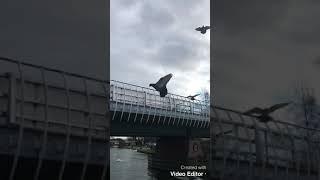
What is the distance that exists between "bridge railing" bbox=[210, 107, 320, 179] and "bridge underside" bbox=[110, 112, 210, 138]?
15cm

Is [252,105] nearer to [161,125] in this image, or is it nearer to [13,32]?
[161,125]

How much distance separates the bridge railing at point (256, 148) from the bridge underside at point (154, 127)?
0.49 ft

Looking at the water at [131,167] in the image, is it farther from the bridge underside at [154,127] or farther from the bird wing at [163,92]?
the bird wing at [163,92]

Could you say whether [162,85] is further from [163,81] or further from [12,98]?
[12,98]

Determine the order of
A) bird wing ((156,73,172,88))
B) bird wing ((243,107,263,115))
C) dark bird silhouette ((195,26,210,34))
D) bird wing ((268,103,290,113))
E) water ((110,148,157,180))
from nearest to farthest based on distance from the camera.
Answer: water ((110,148,157,180)) < bird wing ((156,73,172,88)) < dark bird silhouette ((195,26,210,34)) < bird wing ((243,107,263,115)) < bird wing ((268,103,290,113))

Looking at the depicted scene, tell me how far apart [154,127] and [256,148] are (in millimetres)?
763

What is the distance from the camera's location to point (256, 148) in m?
3.54

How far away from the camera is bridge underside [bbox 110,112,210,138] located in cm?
303

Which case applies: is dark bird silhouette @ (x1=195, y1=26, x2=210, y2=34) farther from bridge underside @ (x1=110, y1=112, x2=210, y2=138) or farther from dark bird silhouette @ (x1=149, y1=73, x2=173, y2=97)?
bridge underside @ (x1=110, y1=112, x2=210, y2=138)

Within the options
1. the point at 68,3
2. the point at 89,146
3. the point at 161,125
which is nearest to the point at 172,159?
the point at 161,125

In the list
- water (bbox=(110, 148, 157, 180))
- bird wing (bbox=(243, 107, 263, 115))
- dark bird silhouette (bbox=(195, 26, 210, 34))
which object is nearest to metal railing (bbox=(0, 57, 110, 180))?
water (bbox=(110, 148, 157, 180))

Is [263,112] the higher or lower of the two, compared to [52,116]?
higher

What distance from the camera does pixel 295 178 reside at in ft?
12.6

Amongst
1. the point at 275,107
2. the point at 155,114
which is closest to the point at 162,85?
the point at 155,114
